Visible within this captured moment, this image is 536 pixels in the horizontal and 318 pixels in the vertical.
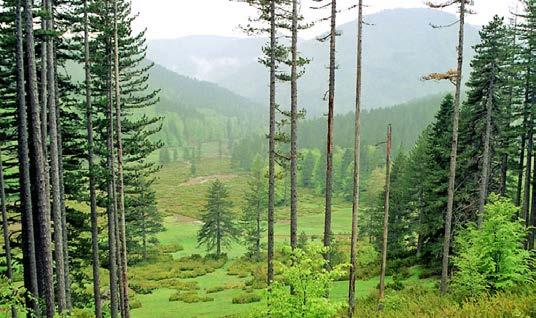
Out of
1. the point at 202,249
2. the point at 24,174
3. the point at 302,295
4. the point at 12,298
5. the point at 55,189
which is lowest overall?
the point at 202,249

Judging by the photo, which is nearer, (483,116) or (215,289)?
(483,116)

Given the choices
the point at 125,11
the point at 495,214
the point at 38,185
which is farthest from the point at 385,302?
the point at 125,11

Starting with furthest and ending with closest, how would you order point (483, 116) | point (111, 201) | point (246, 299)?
point (246, 299) → point (483, 116) → point (111, 201)

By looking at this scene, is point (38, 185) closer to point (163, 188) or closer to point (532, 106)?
point (532, 106)

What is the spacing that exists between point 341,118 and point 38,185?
17133 centimetres

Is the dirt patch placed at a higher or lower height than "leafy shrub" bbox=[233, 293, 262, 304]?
lower

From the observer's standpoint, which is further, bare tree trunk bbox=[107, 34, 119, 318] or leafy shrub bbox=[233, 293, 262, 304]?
leafy shrub bbox=[233, 293, 262, 304]

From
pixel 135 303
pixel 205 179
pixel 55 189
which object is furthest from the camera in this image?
pixel 205 179

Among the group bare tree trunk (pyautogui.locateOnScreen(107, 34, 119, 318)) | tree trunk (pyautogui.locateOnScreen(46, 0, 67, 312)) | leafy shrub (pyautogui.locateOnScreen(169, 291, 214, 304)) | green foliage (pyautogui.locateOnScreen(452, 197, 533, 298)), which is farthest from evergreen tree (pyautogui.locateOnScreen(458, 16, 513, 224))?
tree trunk (pyautogui.locateOnScreen(46, 0, 67, 312))

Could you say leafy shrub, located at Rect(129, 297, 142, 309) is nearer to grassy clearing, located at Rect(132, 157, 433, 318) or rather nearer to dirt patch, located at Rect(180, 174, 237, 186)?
grassy clearing, located at Rect(132, 157, 433, 318)

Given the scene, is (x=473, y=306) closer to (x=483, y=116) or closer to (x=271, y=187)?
(x=271, y=187)

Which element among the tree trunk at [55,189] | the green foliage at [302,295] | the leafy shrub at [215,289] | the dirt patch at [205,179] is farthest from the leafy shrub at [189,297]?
the dirt patch at [205,179]

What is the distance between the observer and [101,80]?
792 inches

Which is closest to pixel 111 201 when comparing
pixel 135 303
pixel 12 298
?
pixel 12 298
